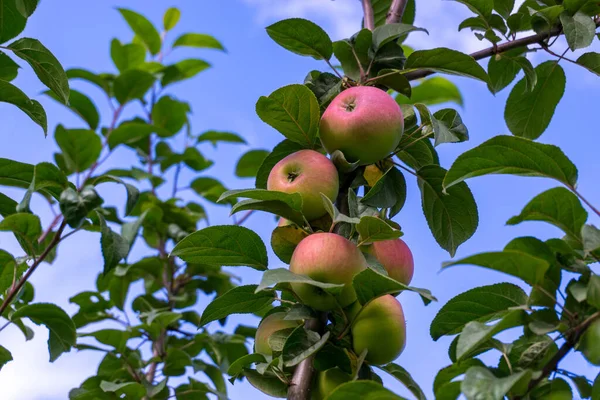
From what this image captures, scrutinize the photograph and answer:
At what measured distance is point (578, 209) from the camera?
91 centimetres

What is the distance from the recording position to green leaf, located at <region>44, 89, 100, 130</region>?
2.70 meters

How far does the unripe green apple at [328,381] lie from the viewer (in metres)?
1.01

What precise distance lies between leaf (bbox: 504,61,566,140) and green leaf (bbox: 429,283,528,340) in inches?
29.3

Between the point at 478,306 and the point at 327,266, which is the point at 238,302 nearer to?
the point at 327,266

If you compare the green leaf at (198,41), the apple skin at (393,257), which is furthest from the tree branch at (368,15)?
the green leaf at (198,41)

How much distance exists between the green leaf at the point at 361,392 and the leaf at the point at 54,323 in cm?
108

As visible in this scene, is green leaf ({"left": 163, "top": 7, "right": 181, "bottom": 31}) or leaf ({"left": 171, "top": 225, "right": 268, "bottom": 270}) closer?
leaf ({"left": 171, "top": 225, "right": 268, "bottom": 270})

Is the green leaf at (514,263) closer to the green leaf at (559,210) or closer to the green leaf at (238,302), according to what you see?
the green leaf at (559,210)

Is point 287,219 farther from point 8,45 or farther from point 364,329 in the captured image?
point 8,45

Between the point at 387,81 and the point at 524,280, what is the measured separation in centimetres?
52

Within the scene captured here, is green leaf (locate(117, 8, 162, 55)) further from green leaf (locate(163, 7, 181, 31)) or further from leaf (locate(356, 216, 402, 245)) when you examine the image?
leaf (locate(356, 216, 402, 245))

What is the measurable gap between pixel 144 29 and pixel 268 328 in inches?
92.4

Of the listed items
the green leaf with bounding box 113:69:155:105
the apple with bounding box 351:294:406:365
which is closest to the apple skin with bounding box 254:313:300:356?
the apple with bounding box 351:294:406:365

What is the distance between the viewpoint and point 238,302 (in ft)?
3.72
